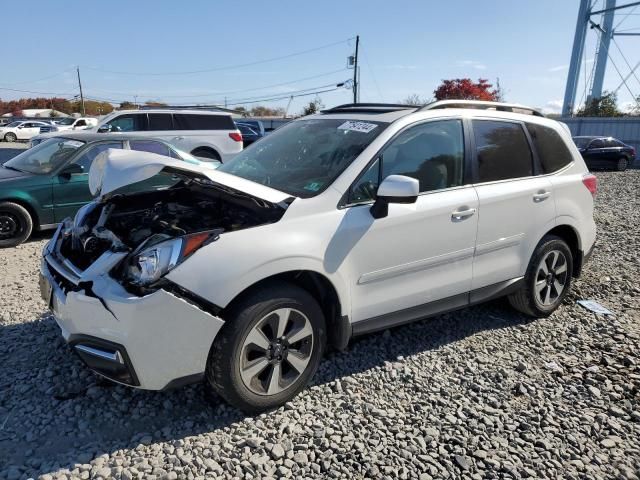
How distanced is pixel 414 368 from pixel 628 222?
7376mm

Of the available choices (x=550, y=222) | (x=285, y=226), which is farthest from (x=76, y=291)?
(x=550, y=222)

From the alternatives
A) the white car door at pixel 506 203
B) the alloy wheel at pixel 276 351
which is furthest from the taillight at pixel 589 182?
the alloy wheel at pixel 276 351

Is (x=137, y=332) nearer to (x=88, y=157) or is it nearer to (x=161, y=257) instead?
(x=161, y=257)

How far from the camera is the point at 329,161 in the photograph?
137 inches

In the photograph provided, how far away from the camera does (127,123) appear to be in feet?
41.7

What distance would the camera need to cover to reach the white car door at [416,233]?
128 inches

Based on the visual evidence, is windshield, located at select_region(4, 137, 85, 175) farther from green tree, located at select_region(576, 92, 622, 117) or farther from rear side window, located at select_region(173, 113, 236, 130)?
green tree, located at select_region(576, 92, 622, 117)

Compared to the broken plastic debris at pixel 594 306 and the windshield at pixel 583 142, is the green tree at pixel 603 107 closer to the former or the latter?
the windshield at pixel 583 142

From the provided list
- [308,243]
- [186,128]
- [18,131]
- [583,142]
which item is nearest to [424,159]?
[308,243]

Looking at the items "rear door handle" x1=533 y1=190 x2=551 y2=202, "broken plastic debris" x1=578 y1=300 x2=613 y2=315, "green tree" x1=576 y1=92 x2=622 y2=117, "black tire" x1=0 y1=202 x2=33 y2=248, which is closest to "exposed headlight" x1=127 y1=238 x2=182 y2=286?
"rear door handle" x1=533 y1=190 x2=551 y2=202

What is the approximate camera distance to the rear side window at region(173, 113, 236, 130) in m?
12.9

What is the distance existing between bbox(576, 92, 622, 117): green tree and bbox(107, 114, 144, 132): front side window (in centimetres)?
4078

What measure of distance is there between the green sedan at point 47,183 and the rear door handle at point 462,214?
5.00m

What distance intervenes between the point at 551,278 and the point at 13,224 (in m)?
6.48
